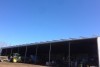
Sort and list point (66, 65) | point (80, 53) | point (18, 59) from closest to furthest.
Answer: point (66, 65) → point (80, 53) → point (18, 59)

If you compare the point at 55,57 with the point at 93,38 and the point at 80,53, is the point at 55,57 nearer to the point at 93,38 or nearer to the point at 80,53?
the point at 80,53

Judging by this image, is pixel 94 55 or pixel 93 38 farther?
pixel 94 55

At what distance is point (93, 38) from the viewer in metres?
33.2

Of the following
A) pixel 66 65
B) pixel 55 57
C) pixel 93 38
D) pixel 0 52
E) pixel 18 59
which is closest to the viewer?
pixel 93 38

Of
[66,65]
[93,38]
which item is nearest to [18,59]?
[66,65]

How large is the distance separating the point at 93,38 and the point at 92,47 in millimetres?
7089

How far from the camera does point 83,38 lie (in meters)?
35.0

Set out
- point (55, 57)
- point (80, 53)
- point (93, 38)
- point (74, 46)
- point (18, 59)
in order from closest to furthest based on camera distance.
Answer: point (93, 38) → point (74, 46) → point (80, 53) → point (18, 59) → point (55, 57)

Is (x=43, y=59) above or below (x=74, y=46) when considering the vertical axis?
below

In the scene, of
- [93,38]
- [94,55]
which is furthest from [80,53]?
[93,38]

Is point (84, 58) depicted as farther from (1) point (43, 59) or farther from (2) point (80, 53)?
(1) point (43, 59)

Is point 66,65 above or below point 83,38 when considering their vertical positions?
below

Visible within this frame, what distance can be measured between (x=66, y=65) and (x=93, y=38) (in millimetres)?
9561

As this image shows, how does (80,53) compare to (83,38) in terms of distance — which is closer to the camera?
(83,38)
